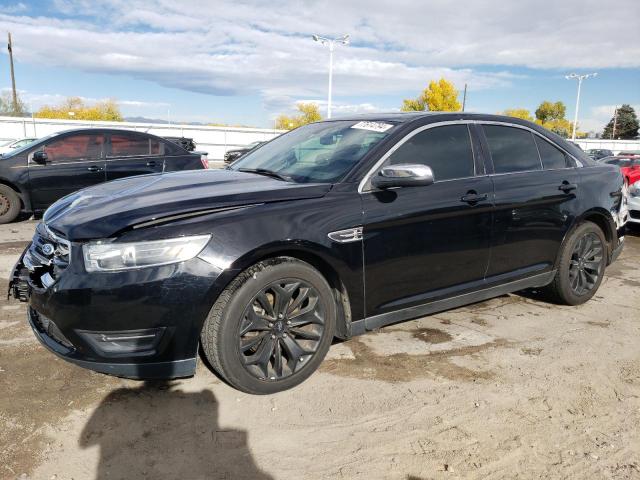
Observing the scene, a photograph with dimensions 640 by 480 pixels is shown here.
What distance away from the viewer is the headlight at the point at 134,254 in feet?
8.38

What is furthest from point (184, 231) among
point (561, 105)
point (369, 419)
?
point (561, 105)

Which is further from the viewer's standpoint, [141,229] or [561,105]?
[561,105]

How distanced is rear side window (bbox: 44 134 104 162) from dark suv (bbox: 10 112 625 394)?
4.94 m

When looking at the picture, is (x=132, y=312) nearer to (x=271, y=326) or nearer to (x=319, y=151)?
(x=271, y=326)

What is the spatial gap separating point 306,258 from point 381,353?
104cm

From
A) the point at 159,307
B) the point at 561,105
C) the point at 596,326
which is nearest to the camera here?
the point at 159,307

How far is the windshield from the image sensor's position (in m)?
3.41

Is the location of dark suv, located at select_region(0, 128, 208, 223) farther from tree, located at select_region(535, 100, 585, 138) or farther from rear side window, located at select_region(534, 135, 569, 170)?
tree, located at select_region(535, 100, 585, 138)

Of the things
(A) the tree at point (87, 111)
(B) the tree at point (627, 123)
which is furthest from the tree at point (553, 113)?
(A) the tree at point (87, 111)

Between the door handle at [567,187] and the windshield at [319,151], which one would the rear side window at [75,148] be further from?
the door handle at [567,187]

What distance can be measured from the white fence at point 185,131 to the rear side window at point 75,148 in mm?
22575

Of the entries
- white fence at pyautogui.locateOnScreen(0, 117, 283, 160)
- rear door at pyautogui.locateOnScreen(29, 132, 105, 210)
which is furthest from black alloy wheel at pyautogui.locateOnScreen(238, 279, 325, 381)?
white fence at pyautogui.locateOnScreen(0, 117, 283, 160)

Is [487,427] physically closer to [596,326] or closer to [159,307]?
[159,307]

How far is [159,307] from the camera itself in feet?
8.38
